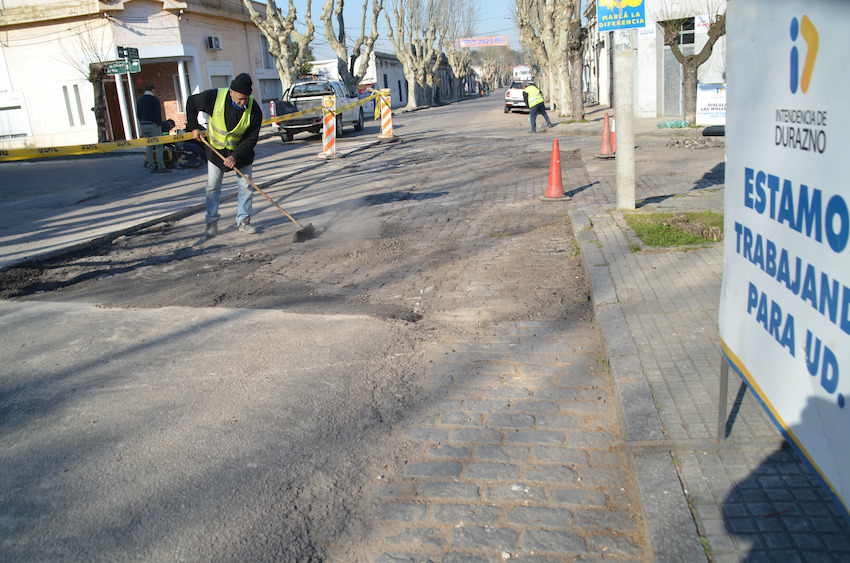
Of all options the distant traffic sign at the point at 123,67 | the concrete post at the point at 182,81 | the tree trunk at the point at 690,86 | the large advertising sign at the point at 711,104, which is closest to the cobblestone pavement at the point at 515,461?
the large advertising sign at the point at 711,104

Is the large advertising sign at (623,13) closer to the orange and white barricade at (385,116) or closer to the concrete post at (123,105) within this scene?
the orange and white barricade at (385,116)

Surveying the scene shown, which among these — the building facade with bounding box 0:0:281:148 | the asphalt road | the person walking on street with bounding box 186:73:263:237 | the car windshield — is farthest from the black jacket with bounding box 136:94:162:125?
the building facade with bounding box 0:0:281:148

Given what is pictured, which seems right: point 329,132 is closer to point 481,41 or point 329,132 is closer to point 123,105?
point 123,105

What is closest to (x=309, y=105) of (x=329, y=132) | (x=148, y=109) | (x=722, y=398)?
(x=329, y=132)

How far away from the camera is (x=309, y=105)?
24.8 m

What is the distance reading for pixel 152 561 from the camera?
2.82 m

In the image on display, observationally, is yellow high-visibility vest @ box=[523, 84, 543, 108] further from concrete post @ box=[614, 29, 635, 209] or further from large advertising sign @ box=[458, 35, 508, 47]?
large advertising sign @ box=[458, 35, 508, 47]

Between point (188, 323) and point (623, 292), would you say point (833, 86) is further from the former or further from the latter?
point (188, 323)

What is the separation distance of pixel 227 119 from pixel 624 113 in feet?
16.5

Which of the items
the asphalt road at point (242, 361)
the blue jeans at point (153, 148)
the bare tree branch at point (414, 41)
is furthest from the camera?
the bare tree branch at point (414, 41)

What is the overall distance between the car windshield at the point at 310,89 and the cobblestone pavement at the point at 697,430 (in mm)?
20818

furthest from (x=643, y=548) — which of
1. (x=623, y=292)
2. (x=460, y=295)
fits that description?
(x=460, y=295)

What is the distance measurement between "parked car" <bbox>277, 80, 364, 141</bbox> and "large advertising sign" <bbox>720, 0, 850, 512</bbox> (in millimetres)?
21706

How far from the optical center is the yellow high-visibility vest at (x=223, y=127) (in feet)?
28.4
